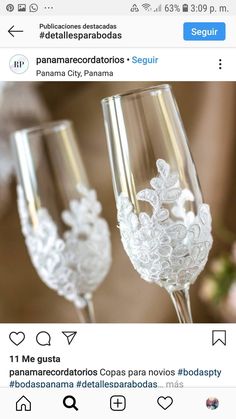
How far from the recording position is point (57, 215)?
558 millimetres

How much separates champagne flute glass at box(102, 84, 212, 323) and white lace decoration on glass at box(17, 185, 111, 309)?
9 cm

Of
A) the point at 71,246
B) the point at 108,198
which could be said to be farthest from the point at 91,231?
the point at 108,198

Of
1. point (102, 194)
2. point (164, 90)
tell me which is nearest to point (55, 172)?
point (164, 90)

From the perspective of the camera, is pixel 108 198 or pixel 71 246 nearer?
pixel 71 246

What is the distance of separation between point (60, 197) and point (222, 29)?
189 mm
